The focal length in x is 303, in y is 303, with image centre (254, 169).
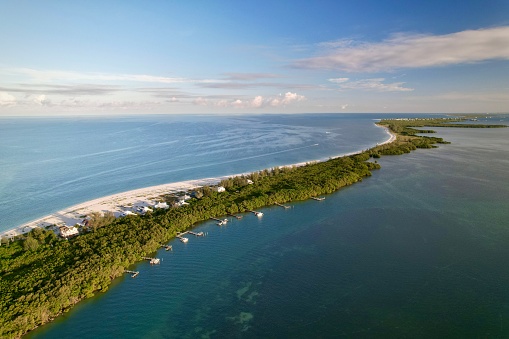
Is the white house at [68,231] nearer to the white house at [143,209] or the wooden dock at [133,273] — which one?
the white house at [143,209]

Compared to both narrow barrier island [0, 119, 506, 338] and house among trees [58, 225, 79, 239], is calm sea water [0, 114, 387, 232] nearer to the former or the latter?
house among trees [58, 225, 79, 239]

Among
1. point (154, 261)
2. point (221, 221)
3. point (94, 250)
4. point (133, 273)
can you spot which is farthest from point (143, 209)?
point (133, 273)

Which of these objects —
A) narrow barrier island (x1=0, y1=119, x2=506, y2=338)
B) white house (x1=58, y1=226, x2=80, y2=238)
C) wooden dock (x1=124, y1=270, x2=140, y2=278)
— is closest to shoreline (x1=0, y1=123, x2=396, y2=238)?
white house (x1=58, y1=226, x2=80, y2=238)

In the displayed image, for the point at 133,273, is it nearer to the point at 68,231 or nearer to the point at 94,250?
the point at 94,250

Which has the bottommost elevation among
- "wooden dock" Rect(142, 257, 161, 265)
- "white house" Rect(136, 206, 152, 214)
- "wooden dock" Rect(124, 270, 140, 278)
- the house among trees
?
"wooden dock" Rect(124, 270, 140, 278)

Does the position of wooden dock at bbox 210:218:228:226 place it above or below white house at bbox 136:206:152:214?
below

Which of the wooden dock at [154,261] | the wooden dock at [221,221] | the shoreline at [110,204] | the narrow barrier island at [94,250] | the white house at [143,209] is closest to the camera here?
→ the narrow barrier island at [94,250]

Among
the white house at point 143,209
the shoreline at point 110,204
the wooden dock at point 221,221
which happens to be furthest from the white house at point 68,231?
the wooden dock at point 221,221
